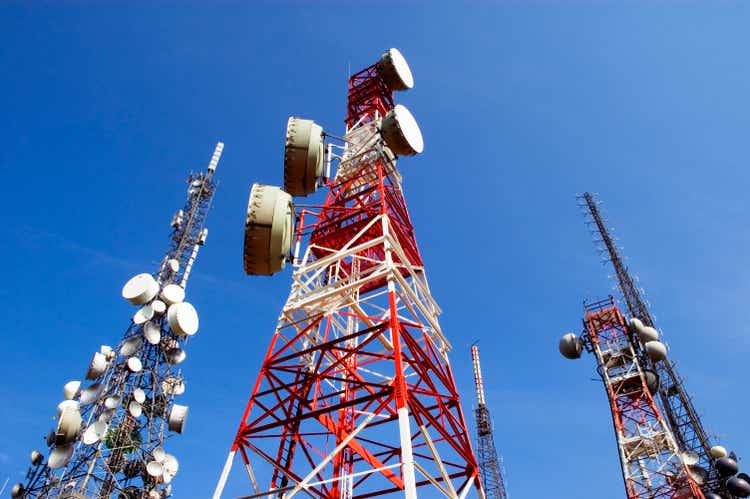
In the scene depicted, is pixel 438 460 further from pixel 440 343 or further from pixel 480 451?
pixel 480 451

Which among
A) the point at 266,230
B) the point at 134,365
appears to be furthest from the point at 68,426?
the point at 266,230

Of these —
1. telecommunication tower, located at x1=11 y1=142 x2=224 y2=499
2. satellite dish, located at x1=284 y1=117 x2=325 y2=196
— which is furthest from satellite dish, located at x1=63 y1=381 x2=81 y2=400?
satellite dish, located at x1=284 y1=117 x2=325 y2=196

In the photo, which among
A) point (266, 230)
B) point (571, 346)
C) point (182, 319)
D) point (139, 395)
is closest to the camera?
point (266, 230)

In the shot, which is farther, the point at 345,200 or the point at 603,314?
the point at 603,314

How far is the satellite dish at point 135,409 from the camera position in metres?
35.8

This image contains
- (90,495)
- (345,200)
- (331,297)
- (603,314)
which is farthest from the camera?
(603,314)

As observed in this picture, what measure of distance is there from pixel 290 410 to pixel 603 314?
35296mm

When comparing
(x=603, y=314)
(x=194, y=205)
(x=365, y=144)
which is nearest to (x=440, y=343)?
(x=365, y=144)

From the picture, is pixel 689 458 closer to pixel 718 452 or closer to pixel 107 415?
Result: pixel 718 452

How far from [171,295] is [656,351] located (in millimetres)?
36716

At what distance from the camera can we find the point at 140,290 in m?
38.7

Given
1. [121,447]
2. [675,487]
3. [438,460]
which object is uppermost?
[121,447]

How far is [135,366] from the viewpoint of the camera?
3759 cm

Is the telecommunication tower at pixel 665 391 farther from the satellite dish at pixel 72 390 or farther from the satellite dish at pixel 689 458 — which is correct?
the satellite dish at pixel 72 390
